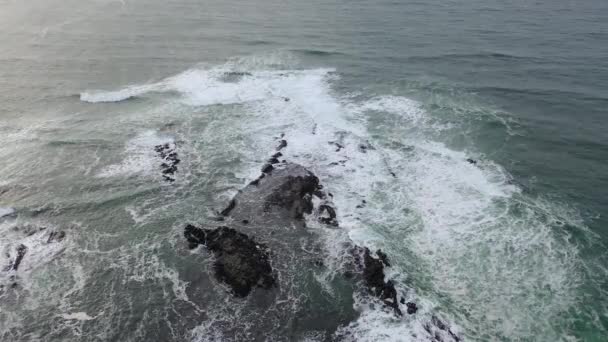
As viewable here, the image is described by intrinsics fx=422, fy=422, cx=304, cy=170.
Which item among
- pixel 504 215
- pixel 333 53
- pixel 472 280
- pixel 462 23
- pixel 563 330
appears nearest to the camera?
pixel 563 330

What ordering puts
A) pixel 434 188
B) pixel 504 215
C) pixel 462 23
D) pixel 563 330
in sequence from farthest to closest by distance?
pixel 462 23 → pixel 434 188 → pixel 504 215 → pixel 563 330

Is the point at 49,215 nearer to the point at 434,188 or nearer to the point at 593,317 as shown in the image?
the point at 434,188

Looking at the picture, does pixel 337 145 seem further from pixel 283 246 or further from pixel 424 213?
pixel 283 246

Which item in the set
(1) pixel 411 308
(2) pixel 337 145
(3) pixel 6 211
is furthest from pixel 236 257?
(3) pixel 6 211

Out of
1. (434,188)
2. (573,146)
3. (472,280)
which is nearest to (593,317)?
(472,280)

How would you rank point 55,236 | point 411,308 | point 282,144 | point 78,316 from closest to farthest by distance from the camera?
point 78,316
point 411,308
point 55,236
point 282,144

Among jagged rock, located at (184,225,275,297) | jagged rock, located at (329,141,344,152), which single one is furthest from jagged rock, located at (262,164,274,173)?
jagged rock, located at (184,225,275,297)
